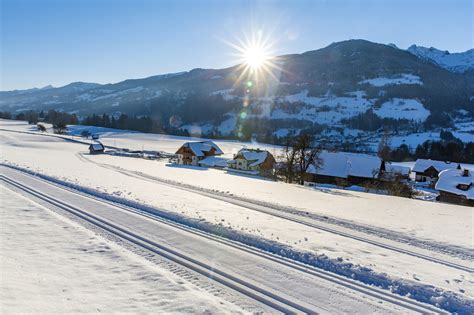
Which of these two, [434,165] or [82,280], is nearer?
[82,280]

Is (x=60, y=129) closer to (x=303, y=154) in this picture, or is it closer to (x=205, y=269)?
(x=303, y=154)

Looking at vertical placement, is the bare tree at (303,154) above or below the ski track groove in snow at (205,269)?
above

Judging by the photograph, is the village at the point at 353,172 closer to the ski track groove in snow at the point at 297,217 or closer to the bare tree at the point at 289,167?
the bare tree at the point at 289,167

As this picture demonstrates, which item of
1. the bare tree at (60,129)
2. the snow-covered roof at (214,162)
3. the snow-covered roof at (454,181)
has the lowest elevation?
the snow-covered roof at (214,162)

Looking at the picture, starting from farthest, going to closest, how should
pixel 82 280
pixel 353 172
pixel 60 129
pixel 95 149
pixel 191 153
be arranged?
pixel 60 129 → pixel 191 153 → pixel 95 149 → pixel 353 172 → pixel 82 280

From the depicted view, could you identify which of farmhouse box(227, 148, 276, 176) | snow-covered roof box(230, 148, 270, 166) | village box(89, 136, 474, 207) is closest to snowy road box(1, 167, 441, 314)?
village box(89, 136, 474, 207)

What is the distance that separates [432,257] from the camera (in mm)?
10688

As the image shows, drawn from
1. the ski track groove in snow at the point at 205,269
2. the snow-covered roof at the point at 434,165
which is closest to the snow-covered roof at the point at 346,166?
the snow-covered roof at the point at 434,165

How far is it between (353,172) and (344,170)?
2.21 metres

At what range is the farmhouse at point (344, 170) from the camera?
5191cm

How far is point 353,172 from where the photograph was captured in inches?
2098

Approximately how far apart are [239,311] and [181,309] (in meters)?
1.23

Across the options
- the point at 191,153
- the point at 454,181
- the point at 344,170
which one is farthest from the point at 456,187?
the point at 191,153

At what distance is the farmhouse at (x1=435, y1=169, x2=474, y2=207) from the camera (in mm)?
39156
